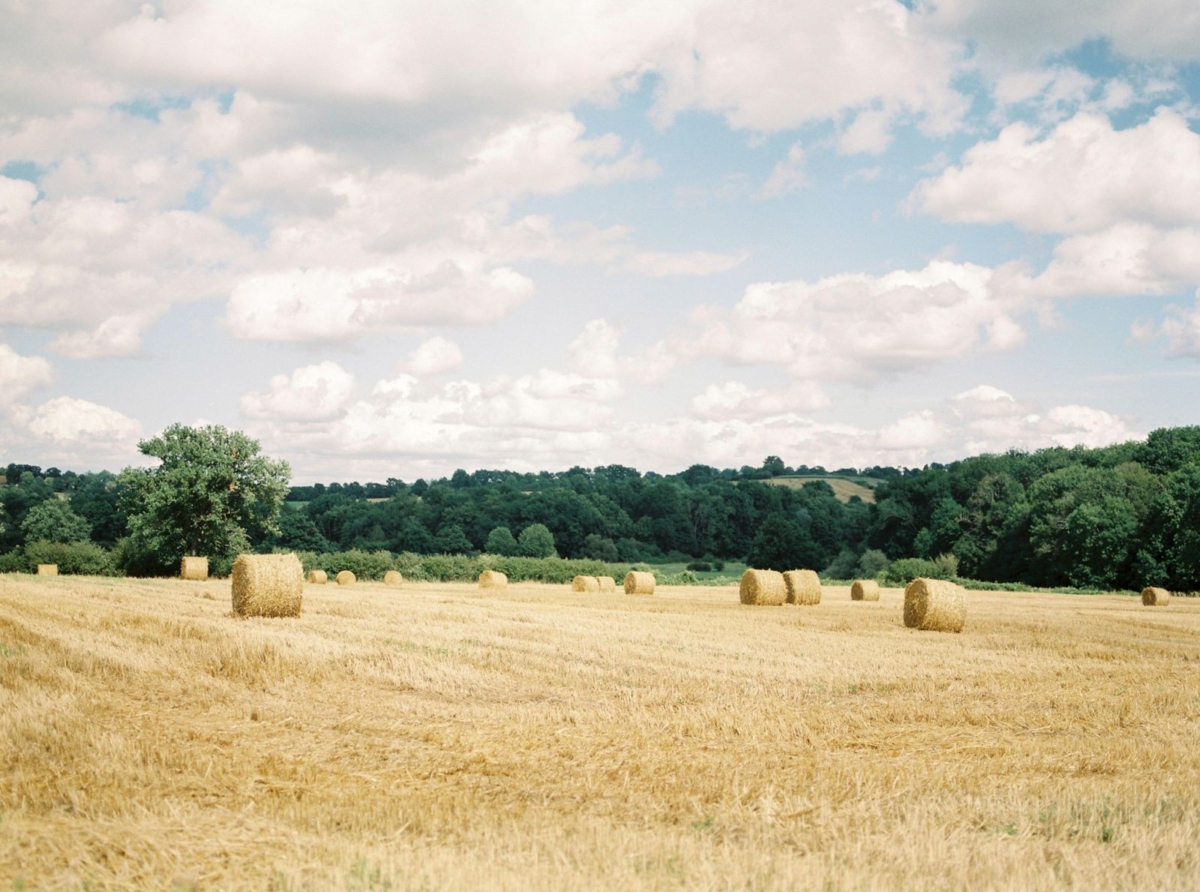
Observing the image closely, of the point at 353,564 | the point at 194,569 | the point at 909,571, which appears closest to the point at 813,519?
the point at 909,571

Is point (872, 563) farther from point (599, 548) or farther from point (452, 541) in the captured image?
point (452, 541)

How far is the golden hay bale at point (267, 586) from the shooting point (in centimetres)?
2005

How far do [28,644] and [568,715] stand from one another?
29.9 feet

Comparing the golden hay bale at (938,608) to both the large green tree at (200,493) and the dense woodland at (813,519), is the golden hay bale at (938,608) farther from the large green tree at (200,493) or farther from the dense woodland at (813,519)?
the dense woodland at (813,519)

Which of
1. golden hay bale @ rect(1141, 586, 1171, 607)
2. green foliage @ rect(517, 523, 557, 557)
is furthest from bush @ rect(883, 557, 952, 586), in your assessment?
green foliage @ rect(517, 523, 557, 557)

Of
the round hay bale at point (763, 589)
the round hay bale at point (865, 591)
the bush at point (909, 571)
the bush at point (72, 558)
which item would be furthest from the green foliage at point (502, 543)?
the round hay bale at point (763, 589)

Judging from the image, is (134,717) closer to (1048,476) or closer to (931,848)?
(931,848)

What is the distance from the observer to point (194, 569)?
37.6m

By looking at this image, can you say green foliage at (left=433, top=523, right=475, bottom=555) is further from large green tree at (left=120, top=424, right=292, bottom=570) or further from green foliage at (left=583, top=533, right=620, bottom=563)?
large green tree at (left=120, top=424, right=292, bottom=570)

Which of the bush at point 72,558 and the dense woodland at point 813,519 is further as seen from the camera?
the dense woodland at point 813,519

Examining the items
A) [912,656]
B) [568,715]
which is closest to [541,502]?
[912,656]

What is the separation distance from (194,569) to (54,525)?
38360mm

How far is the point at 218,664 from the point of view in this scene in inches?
492

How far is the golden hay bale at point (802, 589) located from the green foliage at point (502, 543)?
5313 centimetres
